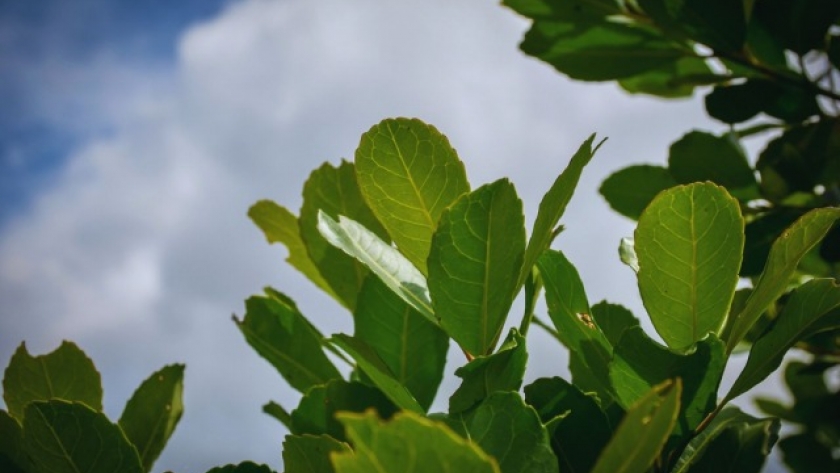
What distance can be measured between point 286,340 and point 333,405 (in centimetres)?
21

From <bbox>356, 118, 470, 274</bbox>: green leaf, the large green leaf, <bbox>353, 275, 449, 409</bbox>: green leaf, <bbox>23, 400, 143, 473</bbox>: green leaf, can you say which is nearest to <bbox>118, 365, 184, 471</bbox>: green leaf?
<bbox>23, 400, 143, 473</bbox>: green leaf

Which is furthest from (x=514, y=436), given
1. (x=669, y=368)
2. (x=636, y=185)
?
(x=636, y=185)

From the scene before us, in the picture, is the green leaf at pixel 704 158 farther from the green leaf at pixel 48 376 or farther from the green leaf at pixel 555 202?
the green leaf at pixel 48 376

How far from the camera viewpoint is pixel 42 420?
0.91 m

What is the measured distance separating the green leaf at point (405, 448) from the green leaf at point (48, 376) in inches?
25.7

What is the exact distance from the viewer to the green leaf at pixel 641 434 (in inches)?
24.2

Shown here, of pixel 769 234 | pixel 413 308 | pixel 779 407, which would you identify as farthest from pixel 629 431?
pixel 779 407

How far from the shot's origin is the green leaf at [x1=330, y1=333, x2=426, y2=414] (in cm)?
89

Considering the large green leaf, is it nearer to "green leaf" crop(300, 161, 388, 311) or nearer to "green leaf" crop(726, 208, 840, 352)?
"green leaf" crop(726, 208, 840, 352)

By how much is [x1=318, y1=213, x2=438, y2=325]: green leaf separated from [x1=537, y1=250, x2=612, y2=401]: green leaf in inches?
5.8

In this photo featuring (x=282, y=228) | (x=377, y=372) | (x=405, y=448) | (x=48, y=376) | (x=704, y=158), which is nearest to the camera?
(x=405, y=448)

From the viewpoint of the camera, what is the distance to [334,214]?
3.79 feet

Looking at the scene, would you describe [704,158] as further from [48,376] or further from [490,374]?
[48,376]

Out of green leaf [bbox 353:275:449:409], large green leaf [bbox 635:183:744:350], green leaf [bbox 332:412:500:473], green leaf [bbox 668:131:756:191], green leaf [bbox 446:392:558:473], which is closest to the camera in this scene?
green leaf [bbox 332:412:500:473]
